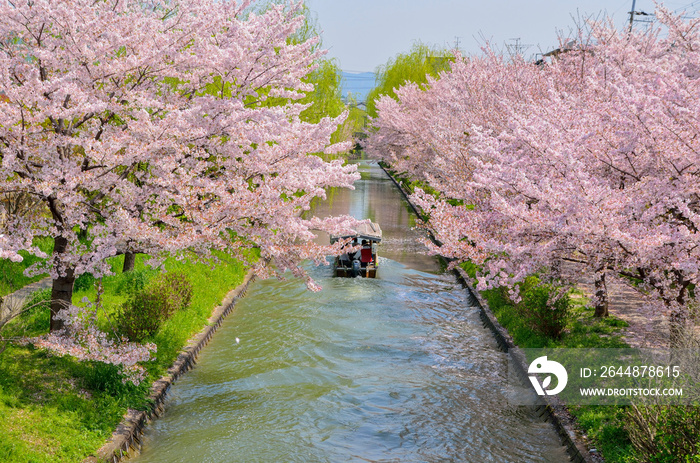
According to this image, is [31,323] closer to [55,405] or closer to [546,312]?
[55,405]

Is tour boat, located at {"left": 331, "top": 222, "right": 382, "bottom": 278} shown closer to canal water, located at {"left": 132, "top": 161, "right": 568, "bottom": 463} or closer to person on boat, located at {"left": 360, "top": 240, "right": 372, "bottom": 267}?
person on boat, located at {"left": 360, "top": 240, "right": 372, "bottom": 267}

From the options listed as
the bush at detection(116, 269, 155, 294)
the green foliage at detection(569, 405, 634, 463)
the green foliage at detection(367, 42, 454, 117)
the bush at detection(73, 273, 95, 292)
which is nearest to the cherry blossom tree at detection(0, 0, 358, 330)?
the bush at detection(116, 269, 155, 294)

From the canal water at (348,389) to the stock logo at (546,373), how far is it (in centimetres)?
68

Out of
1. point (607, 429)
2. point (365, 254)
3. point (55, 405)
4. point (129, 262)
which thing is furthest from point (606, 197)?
point (365, 254)

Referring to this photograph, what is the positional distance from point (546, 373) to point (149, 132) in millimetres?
8459

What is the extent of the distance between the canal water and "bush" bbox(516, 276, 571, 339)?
4.09 feet

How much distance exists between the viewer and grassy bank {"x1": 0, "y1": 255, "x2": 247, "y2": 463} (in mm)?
7809

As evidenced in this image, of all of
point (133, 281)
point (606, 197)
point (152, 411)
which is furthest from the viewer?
point (133, 281)

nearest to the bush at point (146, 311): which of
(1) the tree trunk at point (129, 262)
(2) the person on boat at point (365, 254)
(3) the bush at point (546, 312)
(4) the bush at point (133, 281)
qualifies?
(4) the bush at point (133, 281)

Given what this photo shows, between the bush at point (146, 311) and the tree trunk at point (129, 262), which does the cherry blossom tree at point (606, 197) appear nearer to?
the bush at point (146, 311)

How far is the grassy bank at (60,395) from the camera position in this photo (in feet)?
25.6

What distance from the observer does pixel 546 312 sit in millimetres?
12844

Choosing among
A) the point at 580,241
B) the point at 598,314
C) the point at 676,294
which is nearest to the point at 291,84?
the point at 580,241

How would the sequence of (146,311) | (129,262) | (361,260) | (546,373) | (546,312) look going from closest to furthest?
(546,373) < (146,311) < (546,312) < (129,262) < (361,260)
